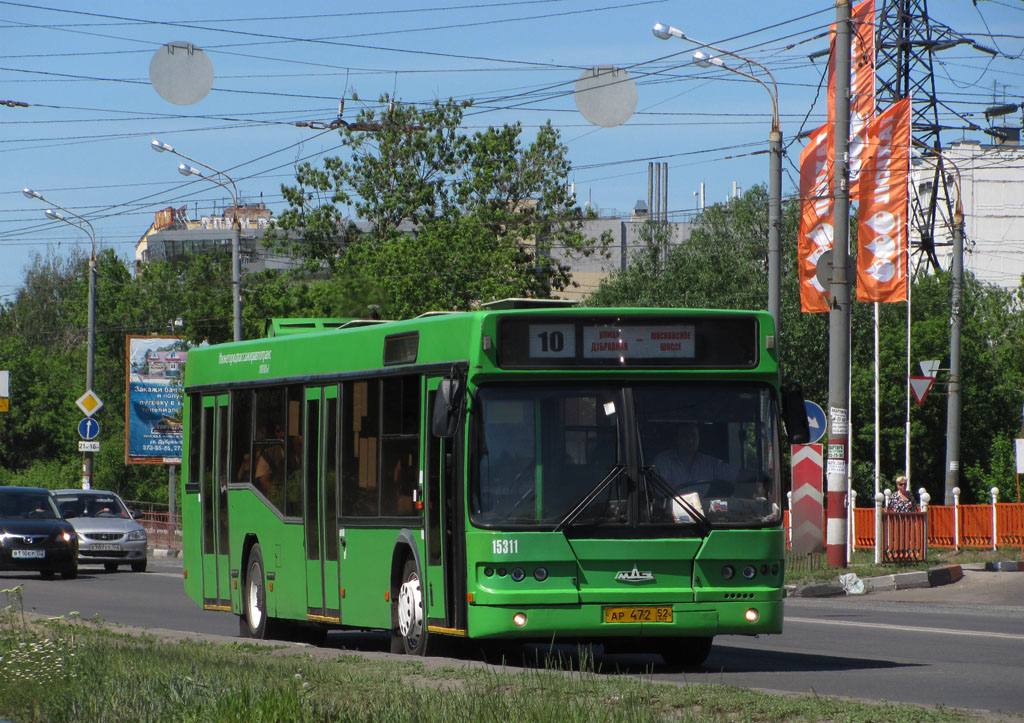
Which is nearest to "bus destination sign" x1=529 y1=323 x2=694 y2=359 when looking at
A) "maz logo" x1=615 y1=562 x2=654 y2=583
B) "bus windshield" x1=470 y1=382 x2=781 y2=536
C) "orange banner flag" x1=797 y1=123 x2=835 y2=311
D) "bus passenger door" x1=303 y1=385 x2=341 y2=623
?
"bus windshield" x1=470 y1=382 x2=781 y2=536

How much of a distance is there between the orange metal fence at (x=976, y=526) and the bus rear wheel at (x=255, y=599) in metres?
16.4

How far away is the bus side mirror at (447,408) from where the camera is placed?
11.6m

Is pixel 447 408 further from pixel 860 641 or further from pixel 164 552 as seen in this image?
pixel 164 552

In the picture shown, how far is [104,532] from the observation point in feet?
113

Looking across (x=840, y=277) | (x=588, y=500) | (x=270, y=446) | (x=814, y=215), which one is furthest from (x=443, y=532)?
Result: (x=814, y=215)

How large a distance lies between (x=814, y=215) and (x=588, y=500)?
16.4 m

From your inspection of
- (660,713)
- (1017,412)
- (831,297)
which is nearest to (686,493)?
(660,713)

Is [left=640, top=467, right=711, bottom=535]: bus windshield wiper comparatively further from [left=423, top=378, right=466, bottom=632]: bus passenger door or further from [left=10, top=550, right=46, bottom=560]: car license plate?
[left=10, top=550, right=46, bottom=560]: car license plate

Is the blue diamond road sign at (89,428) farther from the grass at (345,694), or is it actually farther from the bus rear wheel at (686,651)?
the grass at (345,694)

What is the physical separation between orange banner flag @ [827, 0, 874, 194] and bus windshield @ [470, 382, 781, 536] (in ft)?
48.1

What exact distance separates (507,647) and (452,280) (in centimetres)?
4436

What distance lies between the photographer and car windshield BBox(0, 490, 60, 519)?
3075 cm

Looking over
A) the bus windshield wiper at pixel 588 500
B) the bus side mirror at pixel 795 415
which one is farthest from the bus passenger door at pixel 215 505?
the bus side mirror at pixel 795 415

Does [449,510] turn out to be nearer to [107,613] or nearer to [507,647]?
[507,647]
